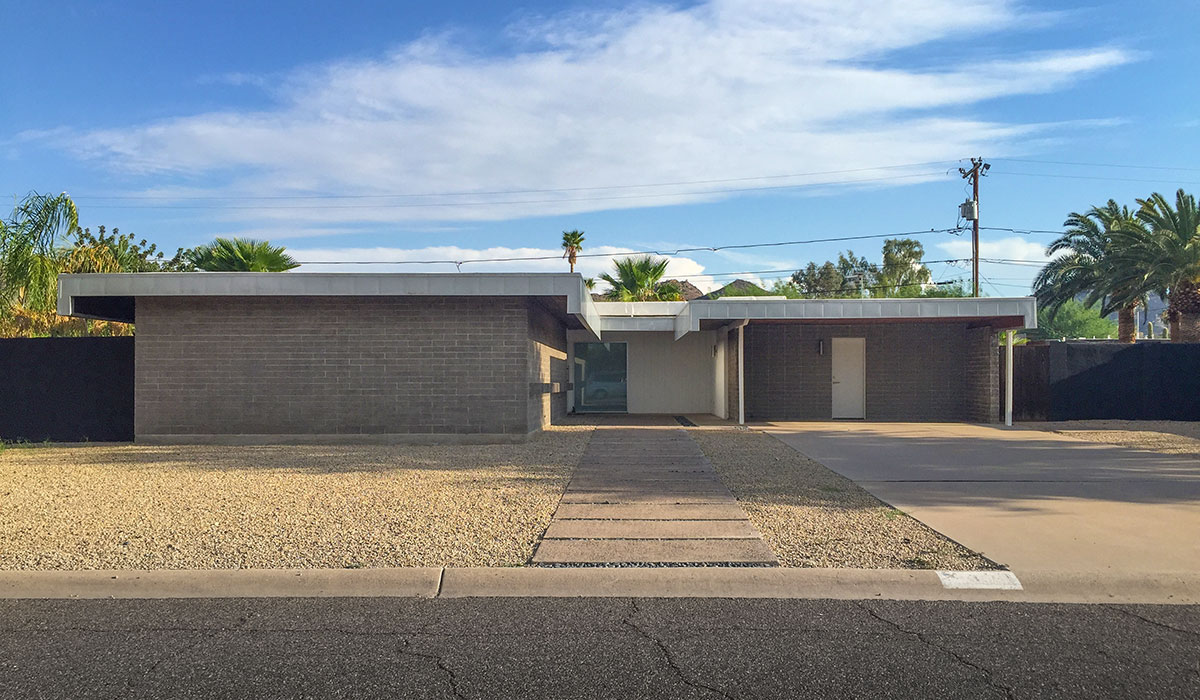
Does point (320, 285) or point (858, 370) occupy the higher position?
point (320, 285)

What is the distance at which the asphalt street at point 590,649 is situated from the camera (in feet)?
14.5

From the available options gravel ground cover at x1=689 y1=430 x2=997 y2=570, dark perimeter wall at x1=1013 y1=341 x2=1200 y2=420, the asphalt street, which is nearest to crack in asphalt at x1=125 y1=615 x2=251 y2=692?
the asphalt street

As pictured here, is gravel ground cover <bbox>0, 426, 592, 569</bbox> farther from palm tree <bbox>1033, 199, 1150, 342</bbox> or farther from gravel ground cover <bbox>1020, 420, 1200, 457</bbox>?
palm tree <bbox>1033, 199, 1150, 342</bbox>

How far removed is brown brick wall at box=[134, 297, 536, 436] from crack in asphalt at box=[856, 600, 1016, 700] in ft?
31.6

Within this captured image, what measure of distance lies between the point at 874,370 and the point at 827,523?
561 inches

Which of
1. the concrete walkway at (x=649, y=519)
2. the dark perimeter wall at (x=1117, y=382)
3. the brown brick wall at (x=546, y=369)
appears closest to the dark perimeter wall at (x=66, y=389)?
the brown brick wall at (x=546, y=369)

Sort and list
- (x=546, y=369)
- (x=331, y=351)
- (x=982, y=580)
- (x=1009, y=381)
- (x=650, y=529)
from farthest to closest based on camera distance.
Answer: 1. (x=1009, y=381)
2. (x=546, y=369)
3. (x=331, y=351)
4. (x=650, y=529)
5. (x=982, y=580)

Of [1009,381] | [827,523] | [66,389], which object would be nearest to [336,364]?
[66,389]

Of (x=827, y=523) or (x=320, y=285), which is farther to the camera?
(x=320, y=285)

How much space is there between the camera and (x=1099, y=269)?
30.9 m

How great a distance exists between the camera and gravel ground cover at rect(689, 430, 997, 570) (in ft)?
22.0

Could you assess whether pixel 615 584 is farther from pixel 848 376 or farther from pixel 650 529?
pixel 848 376

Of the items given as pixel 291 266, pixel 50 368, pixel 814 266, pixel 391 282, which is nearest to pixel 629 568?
pixel 391 282

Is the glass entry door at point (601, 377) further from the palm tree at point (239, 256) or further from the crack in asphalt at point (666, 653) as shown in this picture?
the crack in asphalt at point (666, 653)
